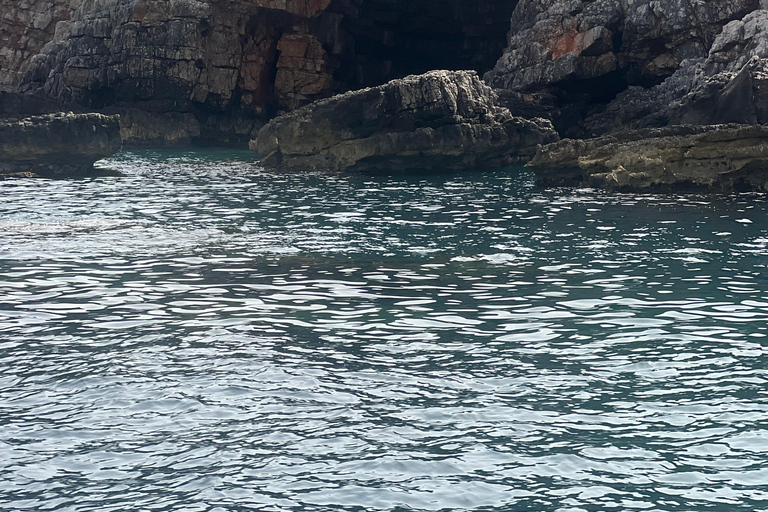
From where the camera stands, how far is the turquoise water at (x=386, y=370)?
6.08 metres

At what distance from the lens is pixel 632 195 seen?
24.2 m

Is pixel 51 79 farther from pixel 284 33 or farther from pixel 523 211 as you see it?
A: pixel 523 211

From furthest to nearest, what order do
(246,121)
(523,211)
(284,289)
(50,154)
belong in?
(246,121)
(50,154)
(523,211)
(284,289)

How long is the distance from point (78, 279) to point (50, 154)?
21.9 meters

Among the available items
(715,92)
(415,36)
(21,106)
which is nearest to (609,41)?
(715,92)

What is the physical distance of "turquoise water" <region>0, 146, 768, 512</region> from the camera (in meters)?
6.08

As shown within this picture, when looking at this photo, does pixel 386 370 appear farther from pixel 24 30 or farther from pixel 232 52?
pixel 24 30

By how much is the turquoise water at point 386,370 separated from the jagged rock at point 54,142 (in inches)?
615

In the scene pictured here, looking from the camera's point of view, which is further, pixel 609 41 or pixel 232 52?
pixel 232 52

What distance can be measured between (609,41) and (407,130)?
58.9ft

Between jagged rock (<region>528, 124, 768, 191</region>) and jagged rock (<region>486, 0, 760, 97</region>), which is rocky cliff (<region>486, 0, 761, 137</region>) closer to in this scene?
jagged rock (<region>486, 0, 760, 97</region>)

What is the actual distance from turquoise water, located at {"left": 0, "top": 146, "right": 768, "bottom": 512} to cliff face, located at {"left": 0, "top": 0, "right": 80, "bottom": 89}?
52122mm

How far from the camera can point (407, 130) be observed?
34375 millimetres

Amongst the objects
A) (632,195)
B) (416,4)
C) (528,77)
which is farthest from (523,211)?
(416,4)
